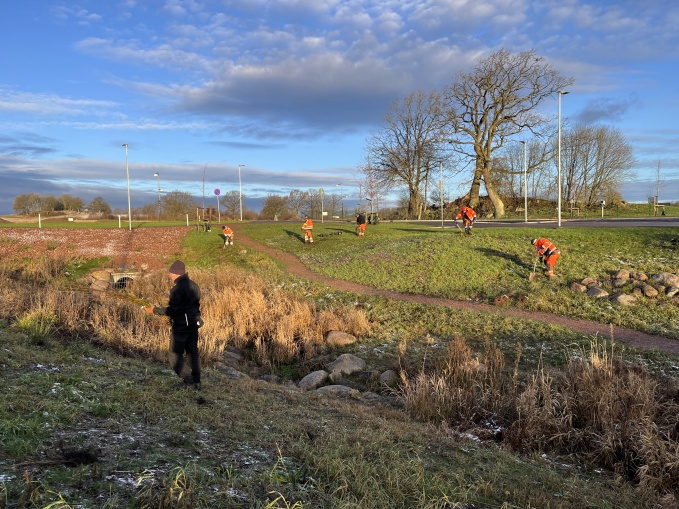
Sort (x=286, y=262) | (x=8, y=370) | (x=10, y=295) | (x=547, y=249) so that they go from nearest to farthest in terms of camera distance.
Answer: (x=8, y=370), (x=10, y=295), (x=547, y=249), (x=286, y=262)

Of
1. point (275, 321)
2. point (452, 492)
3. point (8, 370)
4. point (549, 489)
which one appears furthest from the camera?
point (275, 321)

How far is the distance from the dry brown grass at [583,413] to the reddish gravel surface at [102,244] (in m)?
20.5

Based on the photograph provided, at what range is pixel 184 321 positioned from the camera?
6.75 metres

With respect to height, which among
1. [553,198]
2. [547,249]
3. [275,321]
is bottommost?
[275,321]

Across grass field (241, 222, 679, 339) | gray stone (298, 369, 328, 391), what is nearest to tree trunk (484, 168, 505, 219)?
grass field (241, 222, 679, 339)

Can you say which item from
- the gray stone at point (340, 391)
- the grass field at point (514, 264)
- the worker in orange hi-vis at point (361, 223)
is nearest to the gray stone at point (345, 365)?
the gray stone at point (340, 391)

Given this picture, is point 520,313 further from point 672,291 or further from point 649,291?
point 672,291

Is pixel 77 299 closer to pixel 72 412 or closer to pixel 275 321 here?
pixel 275 321

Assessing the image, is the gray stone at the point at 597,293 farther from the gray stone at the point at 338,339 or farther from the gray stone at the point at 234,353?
the gray stone at the point at 234,353

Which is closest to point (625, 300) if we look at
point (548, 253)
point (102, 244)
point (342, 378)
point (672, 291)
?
point (672, 291)

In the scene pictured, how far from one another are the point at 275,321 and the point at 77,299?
17.4ft

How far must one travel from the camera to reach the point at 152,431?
4.61 m

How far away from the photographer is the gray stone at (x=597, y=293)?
14.9 m

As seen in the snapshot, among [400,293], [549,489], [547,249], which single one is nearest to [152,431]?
[549,489]
